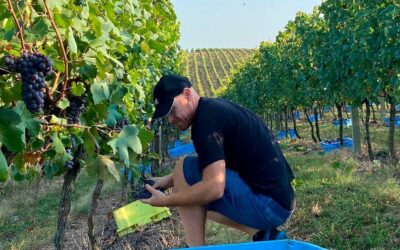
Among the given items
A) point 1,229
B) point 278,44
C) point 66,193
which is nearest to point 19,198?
point 1,229

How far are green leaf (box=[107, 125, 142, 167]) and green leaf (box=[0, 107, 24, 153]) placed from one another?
519 mm

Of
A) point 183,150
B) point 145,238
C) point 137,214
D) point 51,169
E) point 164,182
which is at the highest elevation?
point 51,169

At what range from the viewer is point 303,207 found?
4863mm

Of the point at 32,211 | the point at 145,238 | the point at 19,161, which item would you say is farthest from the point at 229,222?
the point at 32,211

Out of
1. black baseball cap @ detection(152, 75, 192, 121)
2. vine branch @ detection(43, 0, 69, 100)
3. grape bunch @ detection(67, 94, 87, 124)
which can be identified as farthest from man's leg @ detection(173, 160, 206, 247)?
vine branch @ detection(43, 0, 69, 100)

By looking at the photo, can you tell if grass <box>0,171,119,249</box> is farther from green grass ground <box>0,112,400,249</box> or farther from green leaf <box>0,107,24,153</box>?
Answer: green leaf <box>0,107,24,153</box>

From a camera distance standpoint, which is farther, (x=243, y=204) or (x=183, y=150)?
(x=183, y=150)

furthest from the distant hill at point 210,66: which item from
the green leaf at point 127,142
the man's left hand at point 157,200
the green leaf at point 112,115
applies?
the green leaf at point 127,142

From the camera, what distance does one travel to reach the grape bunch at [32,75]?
5.85 ft

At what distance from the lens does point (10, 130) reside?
1.41 meters

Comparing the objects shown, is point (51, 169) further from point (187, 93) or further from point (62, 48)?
point (62, 48)

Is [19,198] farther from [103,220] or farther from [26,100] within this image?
[26,100]

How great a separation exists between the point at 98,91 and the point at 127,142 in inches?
15.8

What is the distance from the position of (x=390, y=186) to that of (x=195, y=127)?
120 inches
